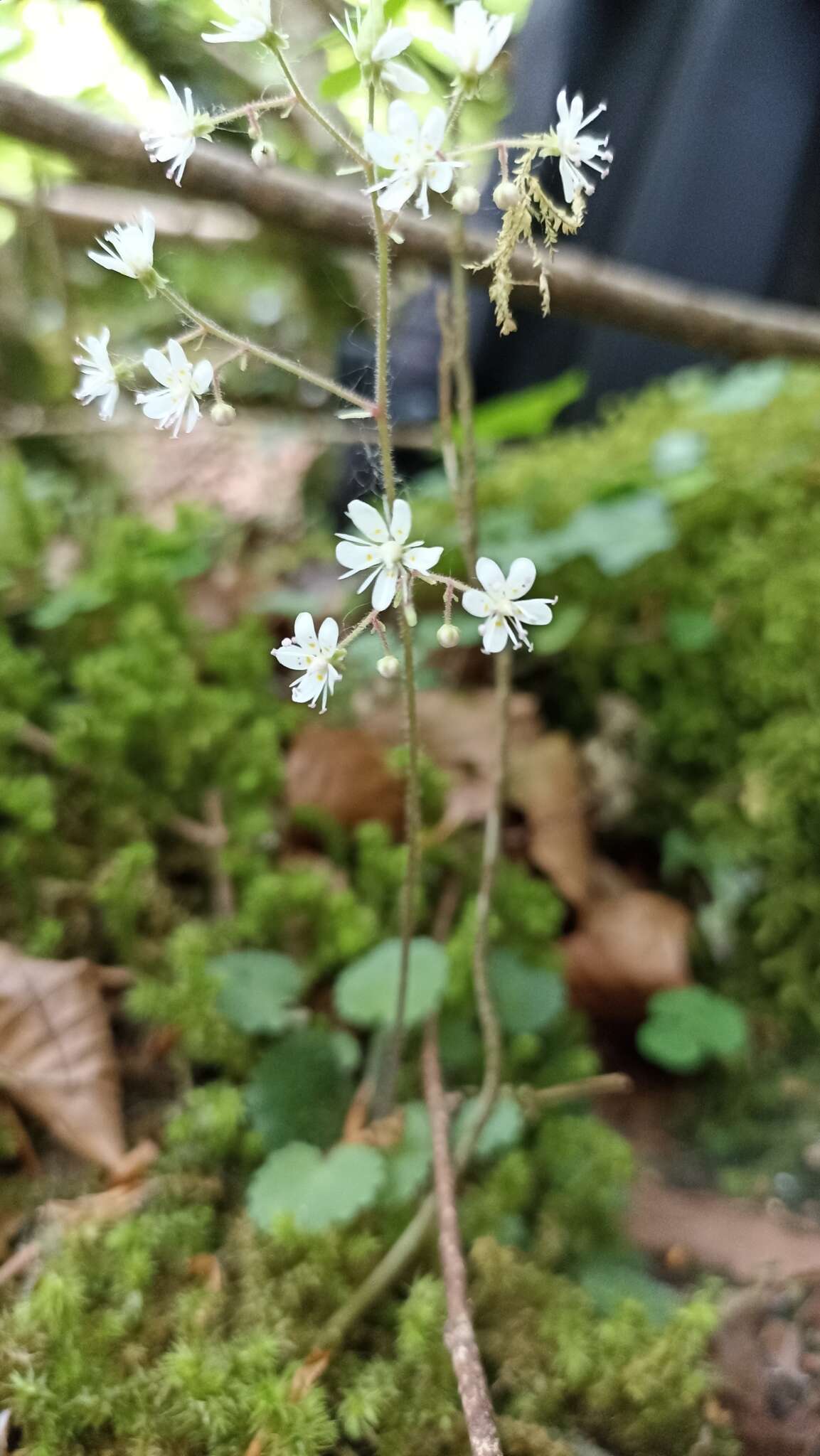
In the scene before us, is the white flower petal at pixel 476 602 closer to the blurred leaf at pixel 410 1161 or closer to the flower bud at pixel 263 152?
the flower bud at pixel 263 152

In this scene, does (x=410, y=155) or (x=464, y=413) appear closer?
(x=410, y=155)

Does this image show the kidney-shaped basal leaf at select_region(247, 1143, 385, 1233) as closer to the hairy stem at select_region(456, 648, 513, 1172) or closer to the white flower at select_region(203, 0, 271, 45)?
the hairy stem at select_region(456, 648, 513, 1172)

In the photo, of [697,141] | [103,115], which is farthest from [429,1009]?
[697,141]

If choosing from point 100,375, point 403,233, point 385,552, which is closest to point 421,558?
point 385,552

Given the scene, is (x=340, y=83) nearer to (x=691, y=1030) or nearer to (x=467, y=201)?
(x=467, y=201)

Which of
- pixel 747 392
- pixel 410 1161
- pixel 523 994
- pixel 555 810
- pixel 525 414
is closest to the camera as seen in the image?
pixel 410 1161

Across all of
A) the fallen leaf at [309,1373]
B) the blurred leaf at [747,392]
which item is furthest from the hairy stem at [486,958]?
the blurred leaf at [747,392]

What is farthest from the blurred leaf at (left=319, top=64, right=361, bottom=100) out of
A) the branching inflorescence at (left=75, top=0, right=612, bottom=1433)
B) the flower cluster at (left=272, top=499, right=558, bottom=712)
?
the flower cluster at (left=272, top=499, right=558, bottom=712)

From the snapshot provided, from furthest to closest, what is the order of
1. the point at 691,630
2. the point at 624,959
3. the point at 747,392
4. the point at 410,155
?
the point at 747,392
the point at 691,630
the point at 624,959
the point at 410,155

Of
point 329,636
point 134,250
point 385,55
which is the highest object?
point 385,55
